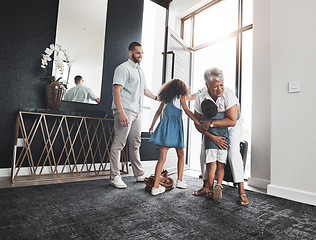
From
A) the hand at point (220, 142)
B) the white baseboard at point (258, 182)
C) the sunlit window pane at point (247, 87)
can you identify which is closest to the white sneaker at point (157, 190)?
the hand at point (220, 142)

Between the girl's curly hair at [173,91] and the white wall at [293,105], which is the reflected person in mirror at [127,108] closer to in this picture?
the girl's curly hair at [173,91]

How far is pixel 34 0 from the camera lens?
9.02 ft

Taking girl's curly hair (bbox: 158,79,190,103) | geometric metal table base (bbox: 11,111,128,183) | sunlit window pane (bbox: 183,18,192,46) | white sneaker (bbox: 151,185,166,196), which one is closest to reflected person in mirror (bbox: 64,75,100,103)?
geometric metal table base (bbox: 11,111,128,183)

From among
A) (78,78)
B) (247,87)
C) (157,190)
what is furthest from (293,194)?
(78,78)

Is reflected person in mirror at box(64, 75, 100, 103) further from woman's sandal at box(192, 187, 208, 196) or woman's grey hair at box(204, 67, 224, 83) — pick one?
woman's sandal at box(192, 187, 208, 196)

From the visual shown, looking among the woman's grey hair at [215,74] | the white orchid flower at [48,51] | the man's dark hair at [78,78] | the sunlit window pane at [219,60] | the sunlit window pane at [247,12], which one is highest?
the sunlit window pane at [247,12]

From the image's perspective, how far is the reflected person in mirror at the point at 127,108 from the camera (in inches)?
91.2

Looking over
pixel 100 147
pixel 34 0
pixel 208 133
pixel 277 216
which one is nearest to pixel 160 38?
pixel 34 0

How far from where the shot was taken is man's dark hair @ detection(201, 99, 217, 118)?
1.86 meters

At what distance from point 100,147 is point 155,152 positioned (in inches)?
44.5

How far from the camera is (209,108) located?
1.87 metres

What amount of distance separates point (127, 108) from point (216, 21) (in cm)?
273

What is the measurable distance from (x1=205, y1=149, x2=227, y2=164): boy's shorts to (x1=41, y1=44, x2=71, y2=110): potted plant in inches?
80.6

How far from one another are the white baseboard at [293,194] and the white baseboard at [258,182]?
1.29 feet
